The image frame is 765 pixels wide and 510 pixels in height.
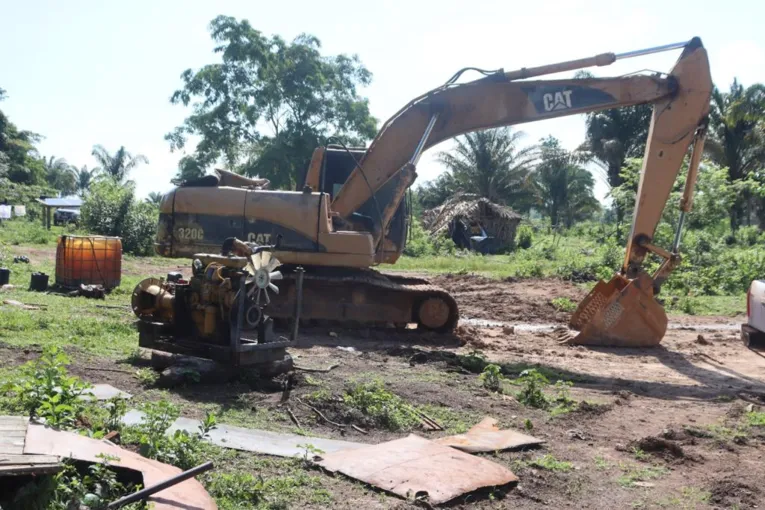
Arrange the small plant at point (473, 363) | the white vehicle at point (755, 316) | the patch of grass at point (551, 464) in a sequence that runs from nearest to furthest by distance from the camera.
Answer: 1. the patch of grass at point (551, 464)
2. the small plant at point (473, 363)
3. the white vehicle at point (755, 316)

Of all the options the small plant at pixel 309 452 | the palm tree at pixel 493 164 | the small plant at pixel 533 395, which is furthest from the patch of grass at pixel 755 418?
the palm tree at pixel 493 164

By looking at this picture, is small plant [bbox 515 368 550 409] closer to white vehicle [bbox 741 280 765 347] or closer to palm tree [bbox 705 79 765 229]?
white vehicle [bbox 741 280 765 347]

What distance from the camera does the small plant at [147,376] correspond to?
25.3 feet

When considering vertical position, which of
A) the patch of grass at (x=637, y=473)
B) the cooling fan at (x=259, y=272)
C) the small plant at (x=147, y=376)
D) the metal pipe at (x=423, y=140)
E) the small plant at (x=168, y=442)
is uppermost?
the metal pipe at (x=423, y=140)

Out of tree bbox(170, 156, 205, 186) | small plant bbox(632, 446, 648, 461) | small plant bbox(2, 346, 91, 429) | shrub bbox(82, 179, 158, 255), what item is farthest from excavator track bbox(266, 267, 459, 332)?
tree bbox(170, 156, 205, 186)

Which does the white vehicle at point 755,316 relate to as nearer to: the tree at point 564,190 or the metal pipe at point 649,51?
the metal pipe at point 649,51

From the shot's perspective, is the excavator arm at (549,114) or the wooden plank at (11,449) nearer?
the wooden plank at (11,449)

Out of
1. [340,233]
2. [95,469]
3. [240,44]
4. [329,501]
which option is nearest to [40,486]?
[95,469]

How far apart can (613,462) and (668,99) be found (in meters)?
7.45

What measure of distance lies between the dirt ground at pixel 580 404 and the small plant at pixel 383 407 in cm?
16

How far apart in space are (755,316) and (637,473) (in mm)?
6260

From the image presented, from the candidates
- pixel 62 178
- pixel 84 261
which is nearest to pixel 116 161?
pixel 62 178

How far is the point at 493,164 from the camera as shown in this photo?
47688 mm

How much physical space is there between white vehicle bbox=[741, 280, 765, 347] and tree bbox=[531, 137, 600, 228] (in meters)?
39.4
